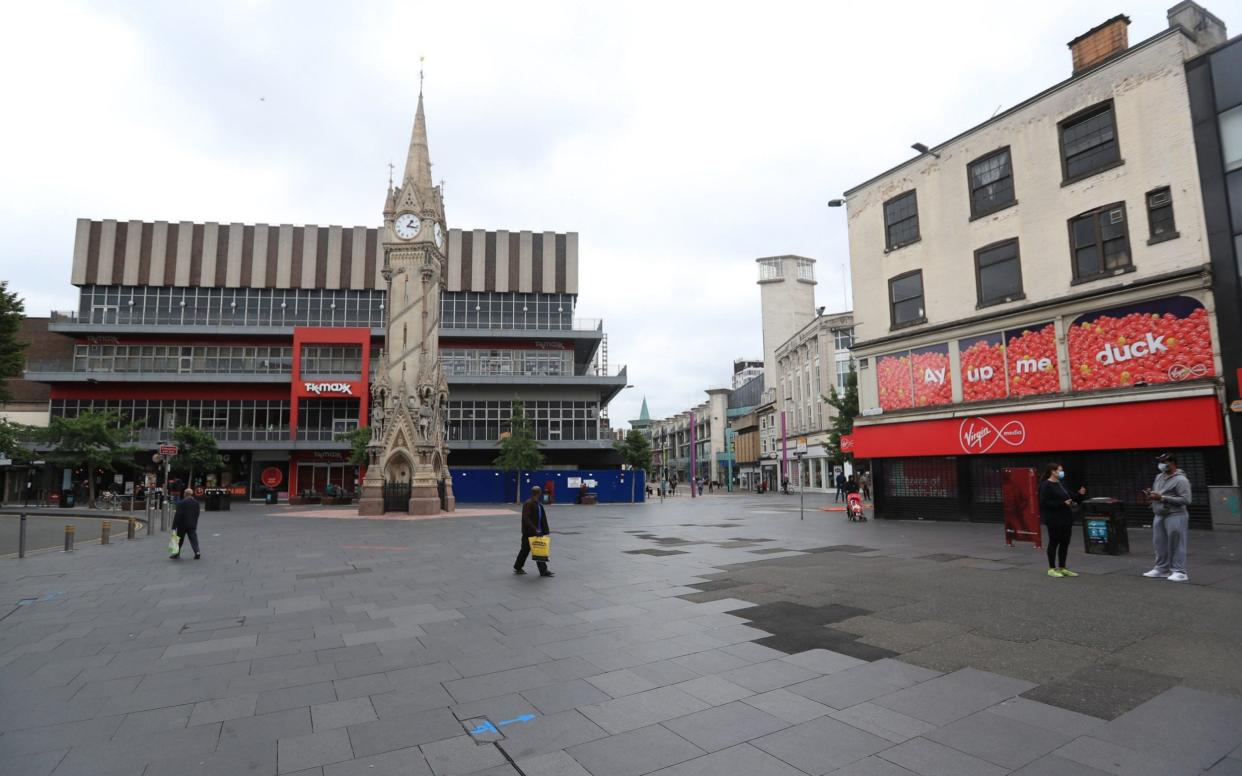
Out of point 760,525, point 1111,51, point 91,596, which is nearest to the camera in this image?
point 91,596

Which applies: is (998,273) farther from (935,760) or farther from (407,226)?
(407,226)

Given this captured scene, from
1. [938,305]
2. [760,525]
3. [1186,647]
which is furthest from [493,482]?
[1186,647]

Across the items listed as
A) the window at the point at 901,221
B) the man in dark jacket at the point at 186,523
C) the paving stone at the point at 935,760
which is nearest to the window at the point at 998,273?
the window at the point at 901,221

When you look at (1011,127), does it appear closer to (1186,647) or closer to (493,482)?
(1186,647)

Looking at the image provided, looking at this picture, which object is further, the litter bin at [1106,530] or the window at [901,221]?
the window at [901,221]

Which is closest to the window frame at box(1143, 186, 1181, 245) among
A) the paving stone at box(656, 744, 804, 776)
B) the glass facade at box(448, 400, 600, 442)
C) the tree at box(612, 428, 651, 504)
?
the paving stone at box(656, 744, 804, 776)

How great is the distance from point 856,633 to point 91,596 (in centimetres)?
1117

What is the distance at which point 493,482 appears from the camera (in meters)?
43.2

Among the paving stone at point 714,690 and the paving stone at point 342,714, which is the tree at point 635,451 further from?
the paving stone at point 342,714

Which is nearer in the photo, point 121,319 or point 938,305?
point 938,305

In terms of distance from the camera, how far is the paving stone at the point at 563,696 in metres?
4.84

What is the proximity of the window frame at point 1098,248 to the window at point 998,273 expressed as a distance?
147cm

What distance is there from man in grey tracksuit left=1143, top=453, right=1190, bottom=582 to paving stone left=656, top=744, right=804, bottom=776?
8.51m

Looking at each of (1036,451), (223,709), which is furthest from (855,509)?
(223,709)
